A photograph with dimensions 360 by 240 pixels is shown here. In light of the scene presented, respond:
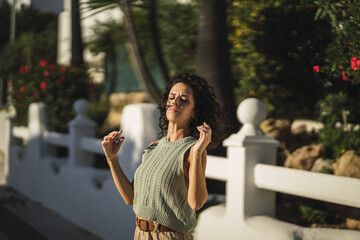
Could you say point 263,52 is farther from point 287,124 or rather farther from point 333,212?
point 333,212

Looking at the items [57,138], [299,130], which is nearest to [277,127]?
[299,130]

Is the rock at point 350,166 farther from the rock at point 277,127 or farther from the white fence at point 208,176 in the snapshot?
the rock at point 277,127

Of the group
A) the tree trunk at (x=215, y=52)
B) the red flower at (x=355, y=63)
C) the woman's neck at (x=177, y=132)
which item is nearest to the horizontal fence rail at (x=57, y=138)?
the tree trunk at (x=215, y=52)

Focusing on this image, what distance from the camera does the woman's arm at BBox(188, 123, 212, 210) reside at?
241 centimetres

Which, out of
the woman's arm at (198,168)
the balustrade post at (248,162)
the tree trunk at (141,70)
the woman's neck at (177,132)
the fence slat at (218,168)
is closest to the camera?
the woman's arm at (198,168)

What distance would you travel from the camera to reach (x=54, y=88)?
31.3ft

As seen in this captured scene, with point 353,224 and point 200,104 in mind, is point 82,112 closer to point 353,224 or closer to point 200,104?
point 353,224

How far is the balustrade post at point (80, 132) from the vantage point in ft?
24.0

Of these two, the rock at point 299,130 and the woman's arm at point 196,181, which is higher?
the woman's arm at point 196,181

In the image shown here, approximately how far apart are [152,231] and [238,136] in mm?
1499

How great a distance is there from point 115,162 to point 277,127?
14.3ft

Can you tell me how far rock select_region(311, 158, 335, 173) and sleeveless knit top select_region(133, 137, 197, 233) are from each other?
266 centimetres

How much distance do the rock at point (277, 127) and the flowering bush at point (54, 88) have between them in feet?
13.1

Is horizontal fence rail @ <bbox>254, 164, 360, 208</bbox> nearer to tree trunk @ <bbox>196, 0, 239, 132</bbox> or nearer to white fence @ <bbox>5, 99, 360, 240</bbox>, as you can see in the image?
white fence @ <bbox>5, 99, 360, 240</bbox>
